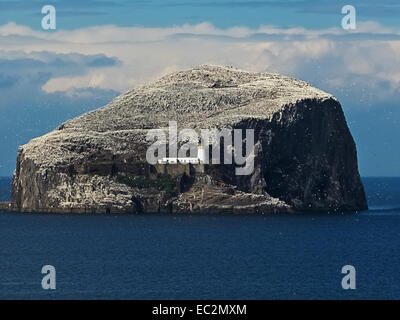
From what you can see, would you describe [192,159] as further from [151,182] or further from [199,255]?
[199,255]

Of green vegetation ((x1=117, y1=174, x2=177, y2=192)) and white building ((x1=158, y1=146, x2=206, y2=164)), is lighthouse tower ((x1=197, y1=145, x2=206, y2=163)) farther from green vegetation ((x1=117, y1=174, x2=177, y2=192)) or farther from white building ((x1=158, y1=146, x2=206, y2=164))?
green vegetation ((x1=117, y1=174, x2=177, y2=192))

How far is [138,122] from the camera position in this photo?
183 meters

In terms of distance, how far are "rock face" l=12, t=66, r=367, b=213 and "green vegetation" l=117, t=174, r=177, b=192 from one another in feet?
0.45

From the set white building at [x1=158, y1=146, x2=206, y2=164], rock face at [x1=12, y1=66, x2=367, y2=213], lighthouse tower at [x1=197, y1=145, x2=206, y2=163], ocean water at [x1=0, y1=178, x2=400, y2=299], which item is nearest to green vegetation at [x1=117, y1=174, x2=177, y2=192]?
rock face at [x1=12, y1=66, x2=367, y2=213]

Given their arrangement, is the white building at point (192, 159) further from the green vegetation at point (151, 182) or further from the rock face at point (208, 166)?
the green vegetation at point (151, 182)

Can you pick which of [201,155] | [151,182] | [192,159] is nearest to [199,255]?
[201,155]

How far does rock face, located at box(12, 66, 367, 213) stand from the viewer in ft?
537

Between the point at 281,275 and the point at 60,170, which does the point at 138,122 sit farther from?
the point at 281,275

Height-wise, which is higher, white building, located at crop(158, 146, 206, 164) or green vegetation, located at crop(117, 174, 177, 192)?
white building, located at crop(158, 146, 206, 164)

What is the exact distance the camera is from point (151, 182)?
166m

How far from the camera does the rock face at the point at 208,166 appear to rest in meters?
164

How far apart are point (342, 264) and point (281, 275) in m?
10.7

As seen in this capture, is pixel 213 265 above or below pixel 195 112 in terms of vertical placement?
below
